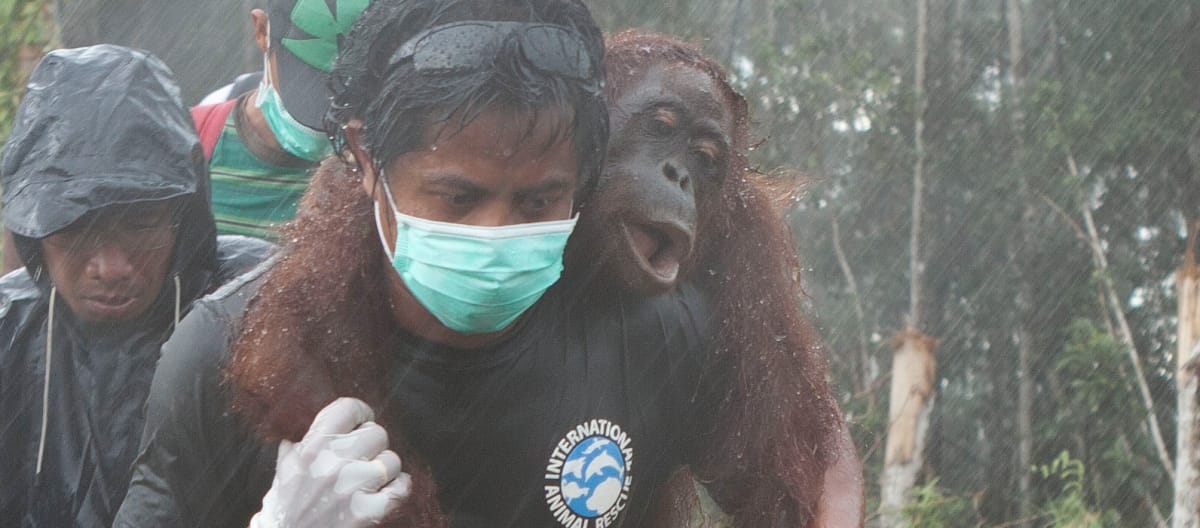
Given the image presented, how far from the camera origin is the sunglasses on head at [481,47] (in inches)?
88.0

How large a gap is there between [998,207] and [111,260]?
1861 cm

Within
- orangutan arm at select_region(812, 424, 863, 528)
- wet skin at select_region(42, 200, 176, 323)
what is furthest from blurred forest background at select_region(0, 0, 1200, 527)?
wet skin at select_region(42, 200, 176, 323)

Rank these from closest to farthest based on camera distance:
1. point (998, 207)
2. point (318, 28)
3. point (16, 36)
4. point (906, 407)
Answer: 1. point (318, 28)
2. point (16, 36)
3. point (906, 407)
4. point (998, 207)

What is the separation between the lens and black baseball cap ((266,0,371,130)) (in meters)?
3.66

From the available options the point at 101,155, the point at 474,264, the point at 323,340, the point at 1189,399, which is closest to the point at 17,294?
the point at 101,155

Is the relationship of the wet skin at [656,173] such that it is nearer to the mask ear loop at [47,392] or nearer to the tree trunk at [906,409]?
the mask ear loop at [47,392]

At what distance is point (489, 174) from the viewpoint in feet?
7.35

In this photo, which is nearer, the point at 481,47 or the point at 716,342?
the point at 481,47

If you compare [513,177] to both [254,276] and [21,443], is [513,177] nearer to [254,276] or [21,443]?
[254,276]

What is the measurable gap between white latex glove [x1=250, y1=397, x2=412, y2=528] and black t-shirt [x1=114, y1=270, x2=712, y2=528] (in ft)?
0.55

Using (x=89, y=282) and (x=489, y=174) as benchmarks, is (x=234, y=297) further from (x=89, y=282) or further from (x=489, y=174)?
(x=89, y=282)

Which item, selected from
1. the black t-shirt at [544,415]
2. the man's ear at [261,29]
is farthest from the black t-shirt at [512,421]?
the man's ear at [261,29]

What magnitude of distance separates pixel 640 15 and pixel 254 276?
14.4m

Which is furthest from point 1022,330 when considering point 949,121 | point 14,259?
point 14,259
